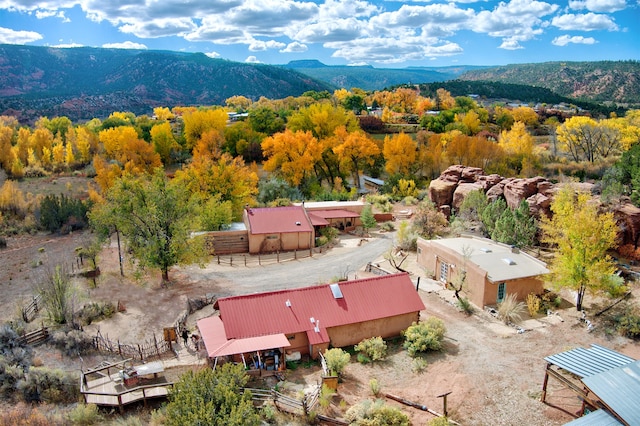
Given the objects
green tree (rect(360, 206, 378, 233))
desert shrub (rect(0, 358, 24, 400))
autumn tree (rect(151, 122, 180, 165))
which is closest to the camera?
desert shrub (rect(0, 358, 24, 400))

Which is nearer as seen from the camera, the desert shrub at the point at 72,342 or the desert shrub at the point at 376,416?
the desert shrub at the point at 376,416

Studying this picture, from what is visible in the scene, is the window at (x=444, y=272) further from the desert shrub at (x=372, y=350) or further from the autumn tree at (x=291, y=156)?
the autumn tree at (x=291, y=156)

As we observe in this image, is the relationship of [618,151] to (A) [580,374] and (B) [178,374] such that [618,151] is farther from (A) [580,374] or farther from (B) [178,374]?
(B) [178,374]

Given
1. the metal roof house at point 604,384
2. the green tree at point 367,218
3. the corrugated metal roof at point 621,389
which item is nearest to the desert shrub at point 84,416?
the metal roof house at point 604,384

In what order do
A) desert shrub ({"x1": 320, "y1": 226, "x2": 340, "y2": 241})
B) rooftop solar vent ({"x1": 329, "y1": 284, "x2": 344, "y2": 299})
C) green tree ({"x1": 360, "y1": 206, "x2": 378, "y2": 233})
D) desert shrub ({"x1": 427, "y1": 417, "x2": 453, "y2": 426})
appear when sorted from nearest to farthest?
1. desert shrub ({"x1": 427, "y1": 417, "x2": 453, "y2": 426})
2. rooftop solar vent ({"x1": 329, "y1": 284, "x2": 344, "y2": 299})
3. desert shrub ({"x1": 320, "y1": 226, "x2": 340, "y2": 241})
4. green tree ({"x1": 360, "y1": 206, "x2": 378, "y2": 233})

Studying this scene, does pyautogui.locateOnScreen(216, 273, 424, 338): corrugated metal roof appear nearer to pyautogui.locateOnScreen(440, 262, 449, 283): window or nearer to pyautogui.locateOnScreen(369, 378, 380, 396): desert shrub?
pyautogui.locateOnScreen(369, 378, 380, 396): desert shrub

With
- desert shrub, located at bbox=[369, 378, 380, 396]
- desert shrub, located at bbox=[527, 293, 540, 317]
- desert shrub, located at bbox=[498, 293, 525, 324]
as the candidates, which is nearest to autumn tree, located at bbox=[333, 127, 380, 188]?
desert shrub, located at bbox=[527, 293, 540, 317]

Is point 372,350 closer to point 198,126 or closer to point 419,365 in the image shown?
point 419,365

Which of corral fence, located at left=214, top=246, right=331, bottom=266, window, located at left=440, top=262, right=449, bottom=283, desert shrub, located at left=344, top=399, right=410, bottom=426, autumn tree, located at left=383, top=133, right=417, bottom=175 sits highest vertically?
autumn tree, located at left=383, top=133, right=417, bottom=175
